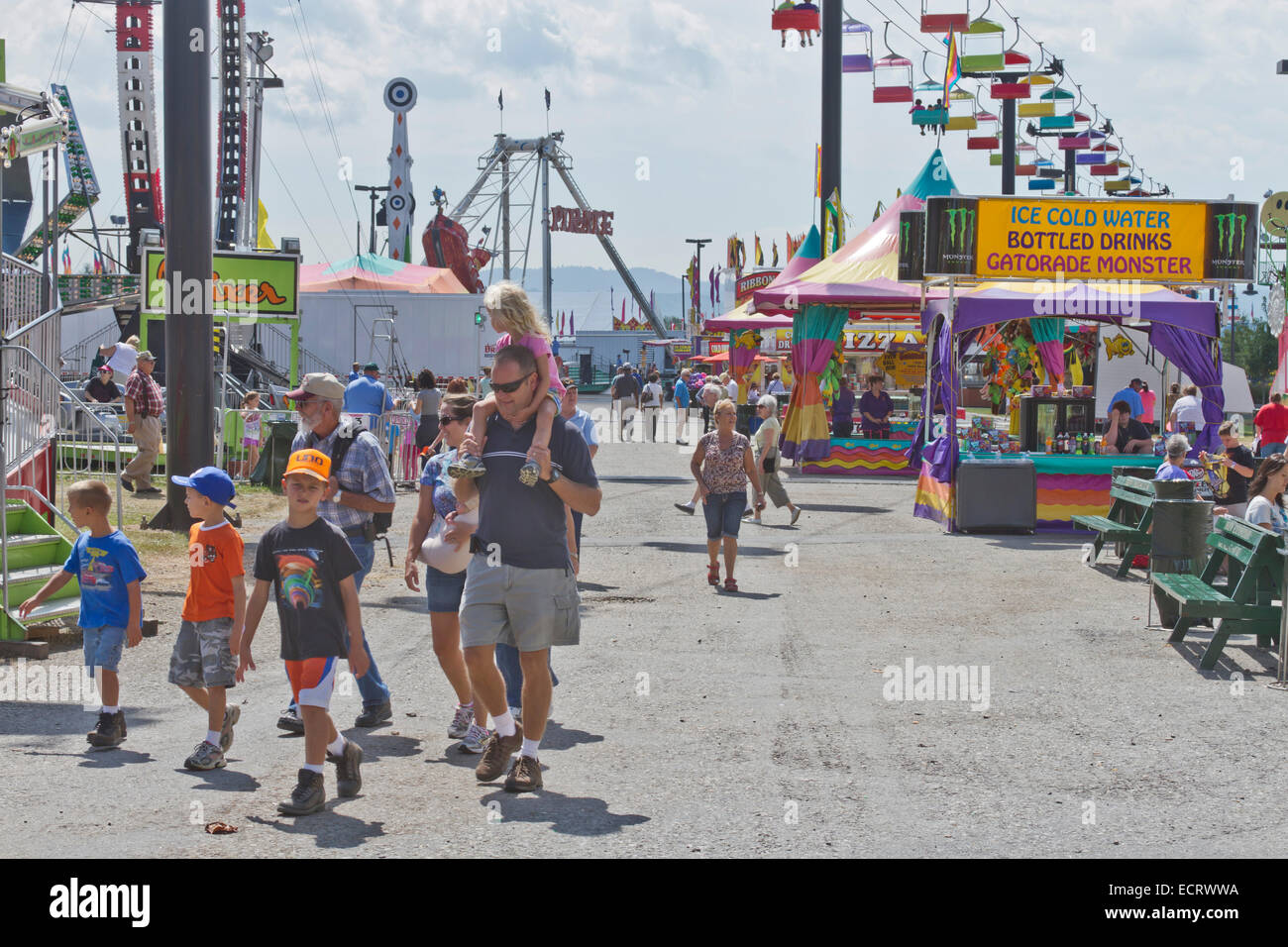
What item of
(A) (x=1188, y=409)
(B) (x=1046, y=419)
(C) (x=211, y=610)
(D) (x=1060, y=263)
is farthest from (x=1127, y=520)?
(C) (x=211, y=610)

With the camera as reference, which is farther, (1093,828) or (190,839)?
(1093,828)

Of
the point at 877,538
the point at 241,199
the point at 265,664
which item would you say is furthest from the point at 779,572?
the point at 241,199

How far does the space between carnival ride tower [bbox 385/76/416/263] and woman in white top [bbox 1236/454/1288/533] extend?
1816 inches

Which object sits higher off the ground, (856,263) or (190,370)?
(856,263)

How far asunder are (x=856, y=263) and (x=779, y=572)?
13.3 meters

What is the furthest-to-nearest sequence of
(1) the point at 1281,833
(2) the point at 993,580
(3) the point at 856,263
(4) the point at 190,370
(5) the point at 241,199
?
(5) the point at 241,199 < (3) the point at 856,263 < (4) the point at 190,370 < (2) the point at 993,580 < (1) the point at 1281,833

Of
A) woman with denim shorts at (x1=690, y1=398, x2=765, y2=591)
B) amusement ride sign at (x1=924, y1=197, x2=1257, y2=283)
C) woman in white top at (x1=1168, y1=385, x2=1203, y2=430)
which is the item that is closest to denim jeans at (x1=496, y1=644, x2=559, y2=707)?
woman with denim shorts at (x1=690, y1=398, x2=765, y2=591)

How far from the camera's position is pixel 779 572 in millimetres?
13180

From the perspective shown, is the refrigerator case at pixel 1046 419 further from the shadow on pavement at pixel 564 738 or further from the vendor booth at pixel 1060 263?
the shadow on pavement at pixel 564 738

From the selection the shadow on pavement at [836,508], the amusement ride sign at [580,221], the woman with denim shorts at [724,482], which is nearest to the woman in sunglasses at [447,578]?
the woman with denim shorts at [724,482]

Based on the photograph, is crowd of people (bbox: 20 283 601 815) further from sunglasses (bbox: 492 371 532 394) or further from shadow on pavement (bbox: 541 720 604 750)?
shadow on pavement (bbox: 541 720 604 750)

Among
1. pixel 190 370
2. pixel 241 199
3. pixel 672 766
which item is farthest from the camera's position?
pixel 241 199

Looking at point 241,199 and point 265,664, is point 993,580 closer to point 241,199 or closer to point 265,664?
point 265,664

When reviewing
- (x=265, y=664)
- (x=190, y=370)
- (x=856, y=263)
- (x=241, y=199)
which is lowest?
(x=265, y=664)
